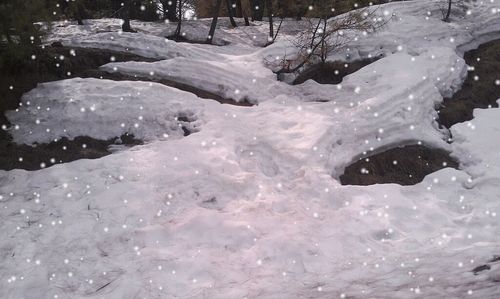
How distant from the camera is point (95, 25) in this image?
63.6 ft

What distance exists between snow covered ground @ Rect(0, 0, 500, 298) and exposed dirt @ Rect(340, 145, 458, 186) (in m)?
0.24

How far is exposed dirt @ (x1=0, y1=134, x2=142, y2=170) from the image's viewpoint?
8414mm

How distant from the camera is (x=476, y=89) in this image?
12648 millimetres

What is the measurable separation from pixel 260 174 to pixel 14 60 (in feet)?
24.0

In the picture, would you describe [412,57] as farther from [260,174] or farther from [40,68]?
[40,68]

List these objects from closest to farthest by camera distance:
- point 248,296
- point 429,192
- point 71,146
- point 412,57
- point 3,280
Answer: point 248,296
point 3,280
point 429,192
point 71,146
point 412,57

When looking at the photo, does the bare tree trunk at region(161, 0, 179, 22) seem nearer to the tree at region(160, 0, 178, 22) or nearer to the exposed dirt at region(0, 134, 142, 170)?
the tree at region(160, 0, 178, 22)

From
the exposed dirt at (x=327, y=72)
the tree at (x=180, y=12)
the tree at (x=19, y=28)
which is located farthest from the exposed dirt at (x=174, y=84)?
the tree at (x=180, y=12)

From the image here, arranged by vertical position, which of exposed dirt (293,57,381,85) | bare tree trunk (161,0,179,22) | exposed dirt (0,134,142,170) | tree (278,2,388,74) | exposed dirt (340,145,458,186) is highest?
bare tree trunk (161,0,179,22)

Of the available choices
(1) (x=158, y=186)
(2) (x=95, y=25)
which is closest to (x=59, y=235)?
(1) (x=158, y=186)

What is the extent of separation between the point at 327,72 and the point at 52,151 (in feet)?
29.9

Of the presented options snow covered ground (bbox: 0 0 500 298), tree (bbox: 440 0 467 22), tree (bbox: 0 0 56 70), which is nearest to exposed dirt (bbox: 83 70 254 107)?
snow covered ground (bbox: 0 0 500 298)

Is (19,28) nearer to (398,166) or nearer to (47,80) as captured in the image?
(47,80)

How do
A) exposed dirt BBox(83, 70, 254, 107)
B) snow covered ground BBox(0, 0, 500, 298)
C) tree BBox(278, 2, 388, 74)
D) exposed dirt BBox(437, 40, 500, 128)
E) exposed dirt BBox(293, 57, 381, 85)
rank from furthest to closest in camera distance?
exposed dirt BBox(293, 57, 381, 85) < tree BBox(278, 2, 388, 74) < exposed dirt BBox(83, 70, 254, 107) < exposed dirt BBox(437, 40, 500, 128) < snow covered ground BBox(0, 0, 500, 298)
